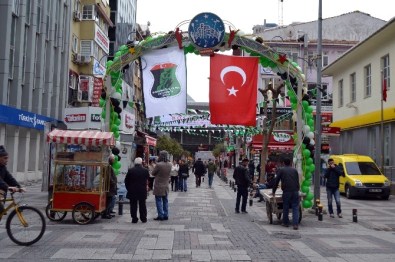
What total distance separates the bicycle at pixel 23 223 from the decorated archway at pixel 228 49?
6.61m

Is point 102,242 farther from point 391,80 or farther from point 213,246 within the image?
point 391,80

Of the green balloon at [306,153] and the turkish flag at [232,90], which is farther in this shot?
the turkish flag at [232,90]

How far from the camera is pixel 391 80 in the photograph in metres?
27.1

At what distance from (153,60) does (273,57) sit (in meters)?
3.81

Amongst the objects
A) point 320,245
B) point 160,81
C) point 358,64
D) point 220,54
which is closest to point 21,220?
point 320,245

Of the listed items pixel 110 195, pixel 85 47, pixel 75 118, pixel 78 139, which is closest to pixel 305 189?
pixel 110 195

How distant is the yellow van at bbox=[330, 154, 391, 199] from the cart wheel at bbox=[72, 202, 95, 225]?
47.0 feet

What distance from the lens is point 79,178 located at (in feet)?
44.2

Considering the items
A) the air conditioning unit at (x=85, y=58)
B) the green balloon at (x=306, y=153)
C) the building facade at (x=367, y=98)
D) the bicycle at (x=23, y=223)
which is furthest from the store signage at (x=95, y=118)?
the air conditioning unit at (x=85, y=58)

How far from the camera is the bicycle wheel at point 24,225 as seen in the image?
960 centimetres

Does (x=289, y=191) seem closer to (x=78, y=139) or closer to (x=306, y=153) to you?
(x=306, y=153)

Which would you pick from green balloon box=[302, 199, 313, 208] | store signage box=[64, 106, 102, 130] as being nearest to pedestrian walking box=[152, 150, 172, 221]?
green balloon box=[302, 199, 313, 208]

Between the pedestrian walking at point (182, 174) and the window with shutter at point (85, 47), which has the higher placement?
the window with shutter at point (85, 47)

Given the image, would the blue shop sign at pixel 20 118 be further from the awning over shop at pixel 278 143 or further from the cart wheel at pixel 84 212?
the awning over shop at pixel 278 143
